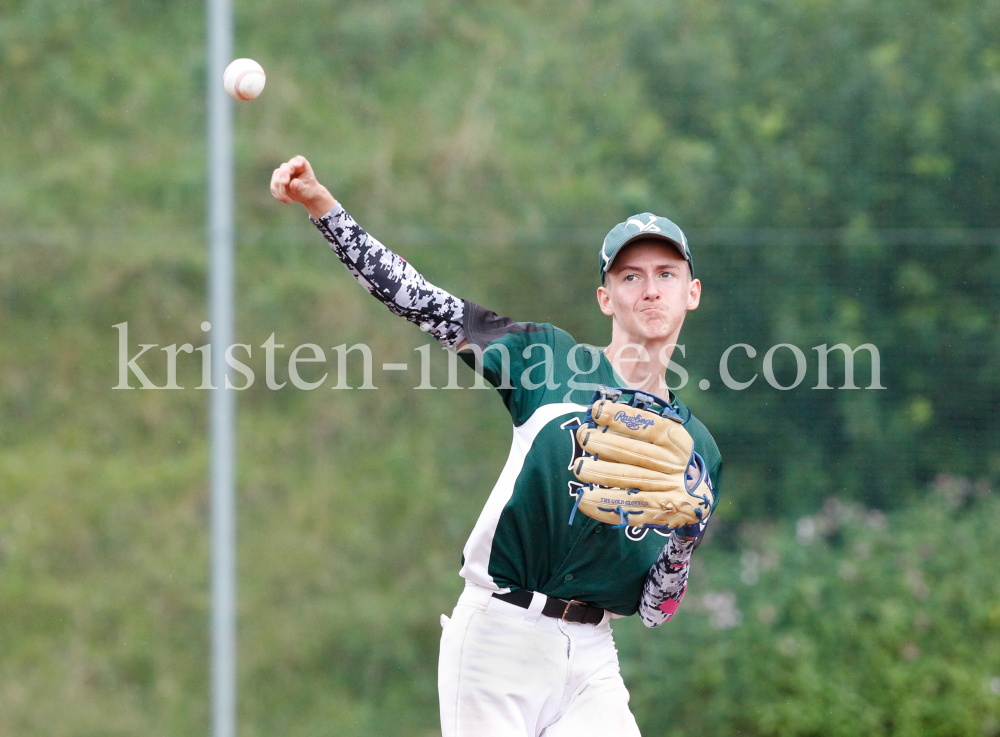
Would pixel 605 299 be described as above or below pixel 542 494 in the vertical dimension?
above

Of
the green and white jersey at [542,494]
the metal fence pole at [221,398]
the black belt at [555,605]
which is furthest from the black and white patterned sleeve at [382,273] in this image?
the metal fence pole at [221,398]

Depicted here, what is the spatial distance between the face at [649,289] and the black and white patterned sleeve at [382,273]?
0.46m

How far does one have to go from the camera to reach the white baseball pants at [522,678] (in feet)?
8.69

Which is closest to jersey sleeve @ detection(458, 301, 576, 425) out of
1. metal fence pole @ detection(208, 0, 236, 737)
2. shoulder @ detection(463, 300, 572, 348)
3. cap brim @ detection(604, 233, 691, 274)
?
shoulder @ detection(463, 300, 572, 348)

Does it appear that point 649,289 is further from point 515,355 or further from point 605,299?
point 515,355

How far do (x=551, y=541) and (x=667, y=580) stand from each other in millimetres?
310

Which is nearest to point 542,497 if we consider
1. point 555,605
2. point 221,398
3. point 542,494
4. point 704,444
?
point 542,494

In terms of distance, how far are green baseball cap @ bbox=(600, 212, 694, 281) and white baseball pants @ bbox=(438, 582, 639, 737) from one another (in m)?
0.91

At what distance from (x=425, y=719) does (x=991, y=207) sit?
3864 mm

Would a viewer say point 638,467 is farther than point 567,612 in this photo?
No

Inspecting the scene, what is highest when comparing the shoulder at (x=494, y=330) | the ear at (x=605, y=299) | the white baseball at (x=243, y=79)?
the white baseball at (x=243, y=79)

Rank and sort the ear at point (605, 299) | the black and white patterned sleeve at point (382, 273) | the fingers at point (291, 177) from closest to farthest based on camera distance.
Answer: the fingers at point (291, 177), the black and white patterned sleeve at point (382, 273), the ear at point (605, 299)

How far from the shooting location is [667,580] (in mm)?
2648

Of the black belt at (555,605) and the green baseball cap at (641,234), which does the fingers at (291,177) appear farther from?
the black belt at (555,605)
